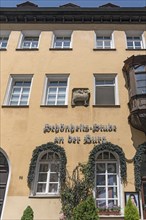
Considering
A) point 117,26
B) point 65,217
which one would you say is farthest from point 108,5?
point 65,217

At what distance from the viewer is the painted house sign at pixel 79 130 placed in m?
12.0

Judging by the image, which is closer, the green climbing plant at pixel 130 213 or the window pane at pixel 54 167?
the green climbing plant at pixel 130 213

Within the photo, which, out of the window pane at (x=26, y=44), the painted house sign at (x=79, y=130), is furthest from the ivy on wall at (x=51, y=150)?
the window pane at (x=26, y=44)

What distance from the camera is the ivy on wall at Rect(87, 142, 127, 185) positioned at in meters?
11.1

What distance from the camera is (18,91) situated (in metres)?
14.1

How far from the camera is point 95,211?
27.9 ft

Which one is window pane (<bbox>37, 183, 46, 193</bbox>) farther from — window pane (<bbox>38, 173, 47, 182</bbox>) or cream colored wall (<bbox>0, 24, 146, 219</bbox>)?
cream colored wall (<bbox>0, 24, 146, 219</bbox>)

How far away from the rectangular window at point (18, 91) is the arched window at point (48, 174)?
3.15m

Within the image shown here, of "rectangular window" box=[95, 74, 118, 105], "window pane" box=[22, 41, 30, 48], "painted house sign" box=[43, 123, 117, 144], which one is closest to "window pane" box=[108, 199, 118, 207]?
"painted house sign" box=[43, 123, 117, 144]

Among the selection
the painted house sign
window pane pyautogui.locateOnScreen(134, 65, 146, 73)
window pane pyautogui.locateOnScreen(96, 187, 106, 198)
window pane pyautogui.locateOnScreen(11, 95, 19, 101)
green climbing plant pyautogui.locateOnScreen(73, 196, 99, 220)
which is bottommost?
green climbing plant pyautogui.locateOnScreen(73, 196, 99, 220)

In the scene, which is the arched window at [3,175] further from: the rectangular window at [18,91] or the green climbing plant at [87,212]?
the green climbing plant at [87,212]

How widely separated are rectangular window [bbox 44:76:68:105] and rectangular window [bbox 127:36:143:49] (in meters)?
4.73

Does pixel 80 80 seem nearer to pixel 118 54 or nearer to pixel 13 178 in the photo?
pixel 118 54

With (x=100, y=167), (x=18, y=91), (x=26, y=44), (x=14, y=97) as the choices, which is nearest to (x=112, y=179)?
(x=100, y=167)
